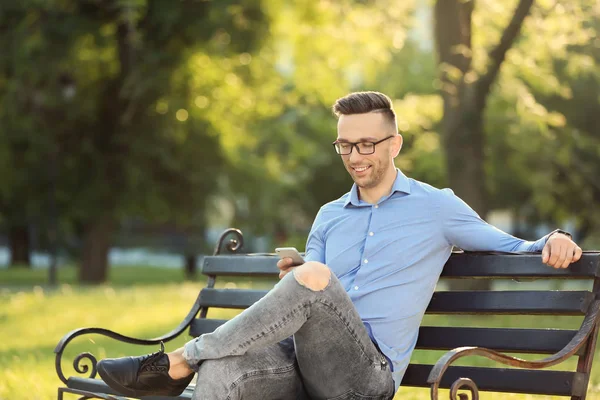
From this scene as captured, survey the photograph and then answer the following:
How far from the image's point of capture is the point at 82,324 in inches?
501

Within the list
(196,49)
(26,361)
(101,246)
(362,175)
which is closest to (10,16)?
(196,49)

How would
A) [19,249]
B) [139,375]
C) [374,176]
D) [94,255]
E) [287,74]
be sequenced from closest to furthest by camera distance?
1. [139,375]
2. [374,176]
3. [94,255]
4. [287,74]
5. [19,249]

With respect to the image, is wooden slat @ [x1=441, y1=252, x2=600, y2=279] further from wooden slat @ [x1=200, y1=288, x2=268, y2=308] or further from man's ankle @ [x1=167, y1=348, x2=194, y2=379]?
man's ankle @ [x1=167, y1=348, x2=194, y2=379]

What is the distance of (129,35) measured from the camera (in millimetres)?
20391

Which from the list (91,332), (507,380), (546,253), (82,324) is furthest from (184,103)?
(546,253)

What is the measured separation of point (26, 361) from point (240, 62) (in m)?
13.7

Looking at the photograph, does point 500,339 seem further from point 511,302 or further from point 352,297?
point 352,297

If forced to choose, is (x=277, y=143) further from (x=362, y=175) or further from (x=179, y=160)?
(x=362, y=175)

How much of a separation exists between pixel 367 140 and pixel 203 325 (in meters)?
1.75

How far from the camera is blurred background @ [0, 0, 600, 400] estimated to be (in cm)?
1327

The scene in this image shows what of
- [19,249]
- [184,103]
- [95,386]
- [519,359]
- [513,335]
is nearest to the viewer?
[519,359]

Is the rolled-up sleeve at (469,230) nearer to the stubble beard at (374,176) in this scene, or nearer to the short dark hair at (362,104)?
the stubble beard at (374,176)

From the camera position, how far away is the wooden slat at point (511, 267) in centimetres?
432

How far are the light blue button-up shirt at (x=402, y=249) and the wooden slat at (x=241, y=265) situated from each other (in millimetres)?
769
